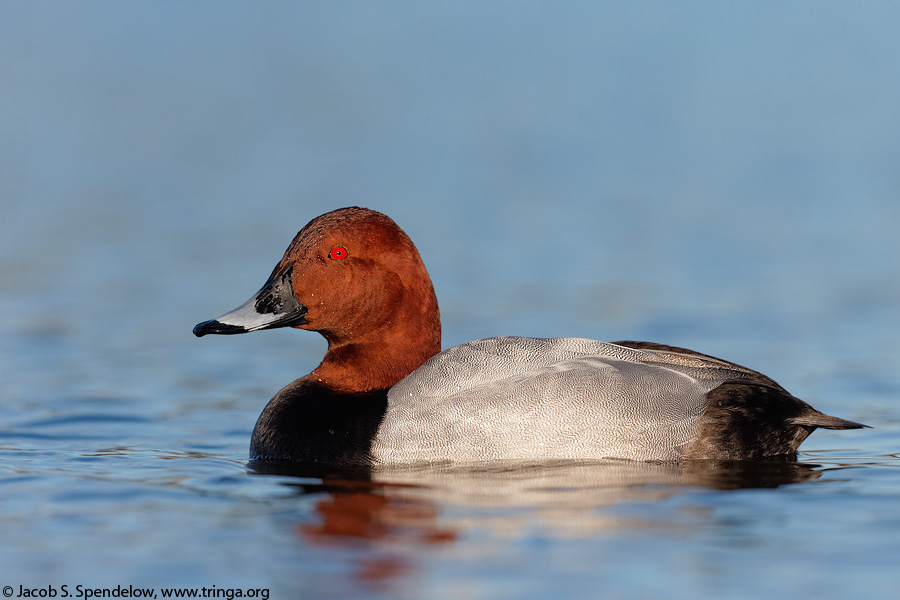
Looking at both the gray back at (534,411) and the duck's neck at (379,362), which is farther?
the duck's neck at (379,362)

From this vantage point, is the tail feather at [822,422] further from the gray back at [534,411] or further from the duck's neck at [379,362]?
the duck's neck at [379,362]

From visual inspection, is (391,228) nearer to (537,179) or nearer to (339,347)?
(339,347)

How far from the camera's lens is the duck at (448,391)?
6262 millimetres

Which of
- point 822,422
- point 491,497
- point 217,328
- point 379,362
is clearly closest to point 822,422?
point 822,422

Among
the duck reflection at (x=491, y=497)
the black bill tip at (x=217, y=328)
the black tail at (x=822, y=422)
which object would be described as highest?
the black bill tip at (x=217, y=328)

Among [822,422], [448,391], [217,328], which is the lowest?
[822,422]

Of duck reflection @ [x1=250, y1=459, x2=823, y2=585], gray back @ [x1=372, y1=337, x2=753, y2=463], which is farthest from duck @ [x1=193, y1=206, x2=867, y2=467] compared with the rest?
duck reflection @ [x1=250, y1=459, x2=823, y2=585]

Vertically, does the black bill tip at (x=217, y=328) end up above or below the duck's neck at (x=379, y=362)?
above

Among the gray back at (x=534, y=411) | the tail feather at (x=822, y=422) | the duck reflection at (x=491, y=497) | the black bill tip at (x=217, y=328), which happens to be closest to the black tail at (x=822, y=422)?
the tail feather at (x=822, y=422)

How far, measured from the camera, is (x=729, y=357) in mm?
9055

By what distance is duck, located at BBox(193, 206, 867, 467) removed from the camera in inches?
247

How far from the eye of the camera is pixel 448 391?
20.7 feet

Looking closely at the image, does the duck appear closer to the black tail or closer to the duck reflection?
the black tail

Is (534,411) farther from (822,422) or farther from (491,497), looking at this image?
(822,422)
